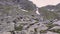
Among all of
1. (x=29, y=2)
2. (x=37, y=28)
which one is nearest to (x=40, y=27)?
(x=37, y=28)

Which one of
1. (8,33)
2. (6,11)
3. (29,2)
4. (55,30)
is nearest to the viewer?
(55,30)

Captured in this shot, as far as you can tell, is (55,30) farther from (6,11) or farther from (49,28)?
(6,11)

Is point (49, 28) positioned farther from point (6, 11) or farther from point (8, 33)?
point (6, 11)

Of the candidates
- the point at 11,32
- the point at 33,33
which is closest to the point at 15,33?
the point at 11,32

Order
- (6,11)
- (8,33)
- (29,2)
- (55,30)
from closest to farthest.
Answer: (55,30), (8,33), (6,11), (29,2)

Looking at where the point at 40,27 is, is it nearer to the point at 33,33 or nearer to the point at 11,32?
the point at 33,33

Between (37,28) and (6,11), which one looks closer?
(37,28)

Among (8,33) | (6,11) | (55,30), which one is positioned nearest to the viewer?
(55,30)

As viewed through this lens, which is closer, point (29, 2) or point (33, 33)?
point (33, 33)
